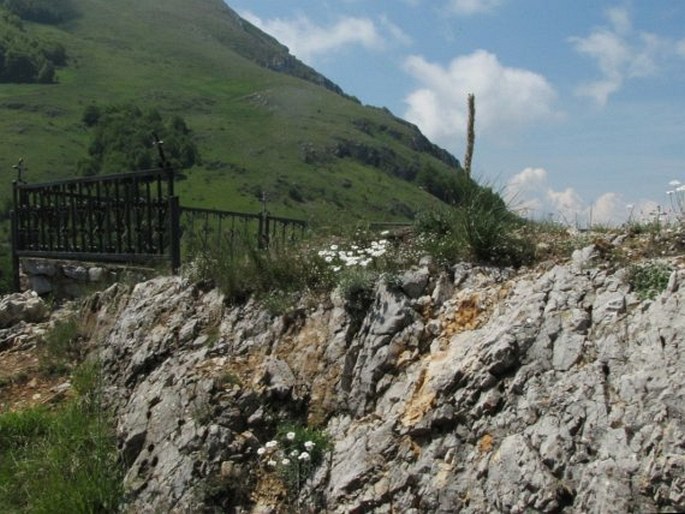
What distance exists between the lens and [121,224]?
10.2 meters

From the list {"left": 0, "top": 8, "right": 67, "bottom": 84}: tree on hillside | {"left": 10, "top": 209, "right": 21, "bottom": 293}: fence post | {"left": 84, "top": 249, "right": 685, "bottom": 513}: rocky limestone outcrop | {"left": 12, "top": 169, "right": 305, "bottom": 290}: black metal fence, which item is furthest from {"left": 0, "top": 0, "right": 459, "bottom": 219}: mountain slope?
{"left": 84, "top": 249, "right": 685, "bottom": 513}: rocky limestone outcrop

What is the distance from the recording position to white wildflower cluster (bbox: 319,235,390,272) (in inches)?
232

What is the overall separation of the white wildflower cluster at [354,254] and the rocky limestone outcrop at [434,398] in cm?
33

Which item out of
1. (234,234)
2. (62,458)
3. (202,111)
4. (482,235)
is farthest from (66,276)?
(202,111)

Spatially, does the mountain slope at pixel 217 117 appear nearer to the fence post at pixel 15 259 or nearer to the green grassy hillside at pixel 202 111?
the green grassy hillside at pixel 202 111

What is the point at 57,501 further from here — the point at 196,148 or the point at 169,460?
the point at 196,148

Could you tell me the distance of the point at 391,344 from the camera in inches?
207

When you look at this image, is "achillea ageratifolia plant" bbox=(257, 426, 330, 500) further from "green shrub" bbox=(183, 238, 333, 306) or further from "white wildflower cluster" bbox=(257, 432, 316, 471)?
"green shrub" bbox=(183, 238, 333, 306)

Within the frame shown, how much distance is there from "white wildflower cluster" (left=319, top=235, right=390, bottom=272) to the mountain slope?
189ft

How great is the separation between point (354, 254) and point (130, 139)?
298ft

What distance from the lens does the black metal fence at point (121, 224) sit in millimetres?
8750

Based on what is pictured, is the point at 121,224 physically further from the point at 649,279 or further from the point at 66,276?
the point at 649,279

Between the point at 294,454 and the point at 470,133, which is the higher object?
the point at 470,133

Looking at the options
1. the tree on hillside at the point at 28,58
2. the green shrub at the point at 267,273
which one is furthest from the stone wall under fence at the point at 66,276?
the tree on hillside at the point at 28,58
